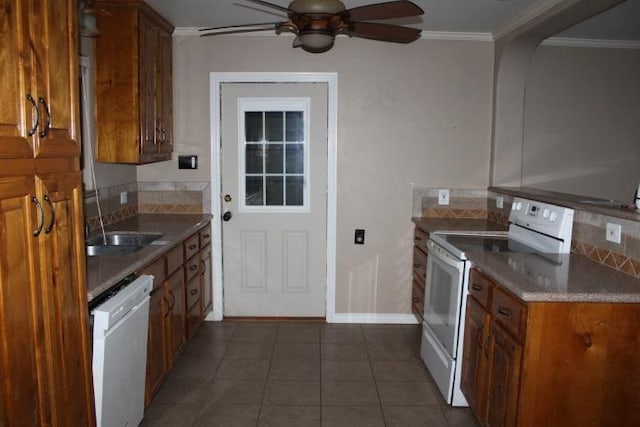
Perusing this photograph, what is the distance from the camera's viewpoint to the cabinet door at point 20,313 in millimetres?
1293

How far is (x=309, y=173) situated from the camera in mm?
3994

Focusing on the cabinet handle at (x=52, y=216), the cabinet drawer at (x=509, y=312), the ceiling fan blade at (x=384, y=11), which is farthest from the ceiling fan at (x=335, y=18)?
the cabinet drawer at (x=509, y=312)

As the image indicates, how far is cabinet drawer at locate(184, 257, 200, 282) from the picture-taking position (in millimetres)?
3268

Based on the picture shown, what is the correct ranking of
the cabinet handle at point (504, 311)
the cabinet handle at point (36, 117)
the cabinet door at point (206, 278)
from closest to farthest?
the cabinet handle at point (36, 117) < the cabinet handle at point (504, 311) < the cabinet door at point (206, 278)

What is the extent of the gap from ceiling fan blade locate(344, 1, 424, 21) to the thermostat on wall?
207 cm

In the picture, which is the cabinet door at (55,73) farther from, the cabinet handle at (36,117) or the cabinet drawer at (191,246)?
the cabinet drawer at (191,246)

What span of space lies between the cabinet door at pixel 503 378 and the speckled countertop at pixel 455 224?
1.25 meters

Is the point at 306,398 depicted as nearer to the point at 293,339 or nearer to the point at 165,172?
the point at 293,339

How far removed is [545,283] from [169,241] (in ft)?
6.71

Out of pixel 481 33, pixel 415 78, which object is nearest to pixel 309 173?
pixel 415 78

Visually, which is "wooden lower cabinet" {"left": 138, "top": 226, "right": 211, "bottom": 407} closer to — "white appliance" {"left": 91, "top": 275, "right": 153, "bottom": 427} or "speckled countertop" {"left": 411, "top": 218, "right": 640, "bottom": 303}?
"white appliance" {"left": 91, "top": 275, "right": 153, "bottom": 427}

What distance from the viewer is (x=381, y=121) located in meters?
3.93

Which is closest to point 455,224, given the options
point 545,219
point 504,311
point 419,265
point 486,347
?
point 419,265

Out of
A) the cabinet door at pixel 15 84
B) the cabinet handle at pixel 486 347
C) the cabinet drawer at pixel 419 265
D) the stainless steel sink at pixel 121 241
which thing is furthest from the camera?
the cabinet drawer at pixel 419 265
